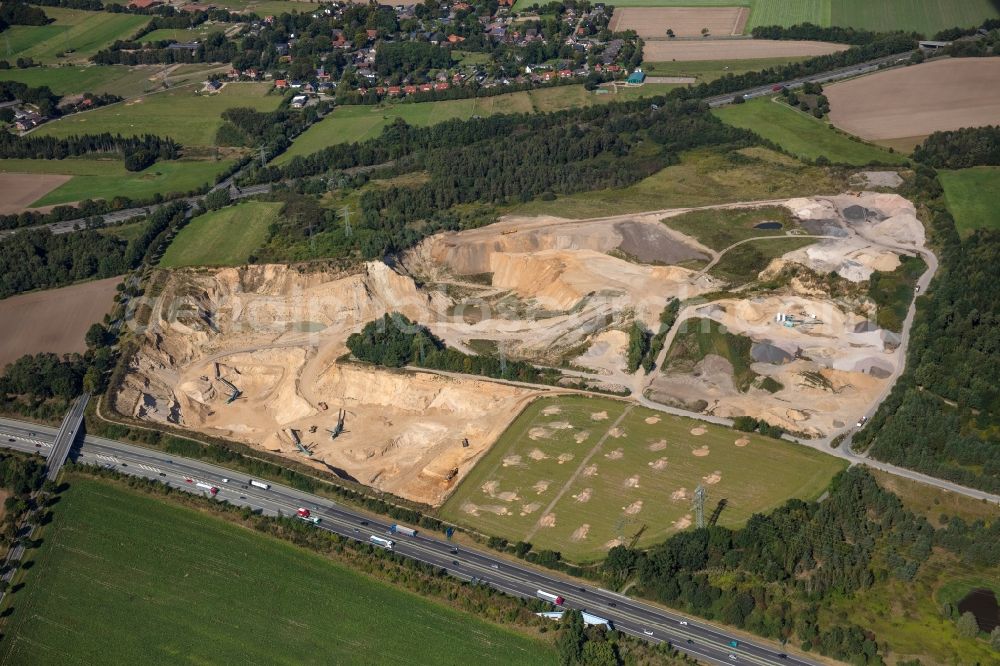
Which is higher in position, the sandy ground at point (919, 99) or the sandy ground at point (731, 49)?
the sandy ground at point (731, 49)

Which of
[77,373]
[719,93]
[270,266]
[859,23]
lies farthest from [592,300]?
[859,23]

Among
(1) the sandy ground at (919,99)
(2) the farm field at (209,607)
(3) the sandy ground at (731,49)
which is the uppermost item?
(3) the sandy ground at (731,49)

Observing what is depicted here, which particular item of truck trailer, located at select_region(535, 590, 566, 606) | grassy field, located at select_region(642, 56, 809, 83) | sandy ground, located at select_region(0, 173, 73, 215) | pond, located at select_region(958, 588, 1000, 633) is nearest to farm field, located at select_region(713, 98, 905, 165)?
grassy field, located at select_region(642, 56, 809, 83)

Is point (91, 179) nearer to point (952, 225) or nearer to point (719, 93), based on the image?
point (719, 93)

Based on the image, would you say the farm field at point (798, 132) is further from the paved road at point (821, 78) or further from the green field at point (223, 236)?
the green field at point (223, 236)

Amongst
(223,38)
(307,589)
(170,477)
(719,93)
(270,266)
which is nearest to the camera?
(307,589)

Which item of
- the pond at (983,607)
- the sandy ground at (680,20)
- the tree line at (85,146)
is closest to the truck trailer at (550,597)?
the pond at (983,607)

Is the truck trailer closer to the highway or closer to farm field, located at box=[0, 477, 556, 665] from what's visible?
the highway
